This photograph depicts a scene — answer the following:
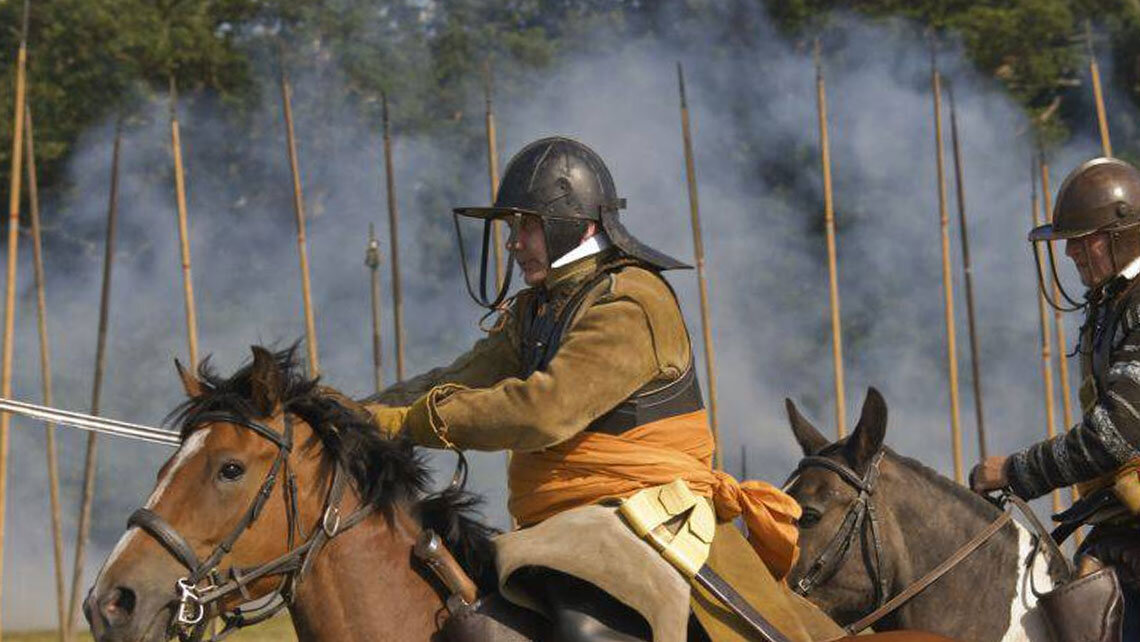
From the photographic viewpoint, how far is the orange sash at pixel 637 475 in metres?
5.39

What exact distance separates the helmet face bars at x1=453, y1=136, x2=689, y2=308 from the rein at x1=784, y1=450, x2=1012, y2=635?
1.72 m

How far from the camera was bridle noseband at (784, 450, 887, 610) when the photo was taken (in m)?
6.90

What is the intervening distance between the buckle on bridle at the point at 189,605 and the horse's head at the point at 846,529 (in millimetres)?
2588

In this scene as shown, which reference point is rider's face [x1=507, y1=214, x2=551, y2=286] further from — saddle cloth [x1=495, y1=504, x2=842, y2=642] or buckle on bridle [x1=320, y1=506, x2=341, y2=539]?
buckle on bridle [x1=320, y1=506, x2=341, y2=539]

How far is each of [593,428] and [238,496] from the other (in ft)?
3.33

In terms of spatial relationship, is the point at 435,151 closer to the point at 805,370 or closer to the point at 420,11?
the point at 420,11

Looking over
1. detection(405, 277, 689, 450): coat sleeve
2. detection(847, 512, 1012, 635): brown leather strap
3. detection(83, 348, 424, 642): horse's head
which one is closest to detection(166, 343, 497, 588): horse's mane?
detection(83, 348, 424, 642): horse's head

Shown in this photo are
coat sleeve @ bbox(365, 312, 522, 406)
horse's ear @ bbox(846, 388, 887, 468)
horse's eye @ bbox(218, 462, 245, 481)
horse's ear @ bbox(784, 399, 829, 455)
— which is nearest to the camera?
horse's eye @ bbox(218, 462, 245, 481)

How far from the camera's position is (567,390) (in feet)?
17.1

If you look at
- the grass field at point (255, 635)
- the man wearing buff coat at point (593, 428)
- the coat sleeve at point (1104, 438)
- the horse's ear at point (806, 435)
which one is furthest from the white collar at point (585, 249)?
the grass field at point (255, 635)

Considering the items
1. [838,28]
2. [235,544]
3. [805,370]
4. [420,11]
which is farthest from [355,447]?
Answer: [420,11]

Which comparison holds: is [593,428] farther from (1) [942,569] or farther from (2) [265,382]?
(1) [942,569]

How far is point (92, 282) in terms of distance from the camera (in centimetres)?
2886

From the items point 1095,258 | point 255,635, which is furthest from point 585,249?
point 255,635
